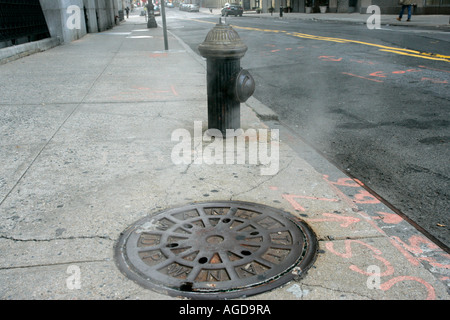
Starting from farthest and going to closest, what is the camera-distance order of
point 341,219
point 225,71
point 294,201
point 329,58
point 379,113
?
1. point 329,58
2. point 379,113
3. point 225,71
4. point 294,201
5. point 341,219

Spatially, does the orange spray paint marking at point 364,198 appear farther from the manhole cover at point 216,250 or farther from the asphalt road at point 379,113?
the manhole cover at point 216,250

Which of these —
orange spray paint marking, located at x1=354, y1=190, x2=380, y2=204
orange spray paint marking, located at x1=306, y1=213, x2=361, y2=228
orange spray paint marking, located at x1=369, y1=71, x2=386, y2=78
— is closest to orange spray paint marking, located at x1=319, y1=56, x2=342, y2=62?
orange spray paint marking, located at x1=369, y1=71, x2=386, y2=78

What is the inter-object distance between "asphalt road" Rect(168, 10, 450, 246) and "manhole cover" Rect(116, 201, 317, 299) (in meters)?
1.15

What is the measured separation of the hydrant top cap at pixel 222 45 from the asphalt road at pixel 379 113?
1437 mm

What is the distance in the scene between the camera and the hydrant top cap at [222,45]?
4.40 m

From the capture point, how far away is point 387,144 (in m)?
5.05

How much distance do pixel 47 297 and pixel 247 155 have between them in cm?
259

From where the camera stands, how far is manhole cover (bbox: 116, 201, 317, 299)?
7.86 ft

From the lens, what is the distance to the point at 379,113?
20.8ft

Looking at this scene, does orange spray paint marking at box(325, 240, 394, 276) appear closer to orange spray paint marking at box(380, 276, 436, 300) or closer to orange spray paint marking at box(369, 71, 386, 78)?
orange spray paint marking at box(380, 276, 436, 300)

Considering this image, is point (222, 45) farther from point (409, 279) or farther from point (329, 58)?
point (329, 58)

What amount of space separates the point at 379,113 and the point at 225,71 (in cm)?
300

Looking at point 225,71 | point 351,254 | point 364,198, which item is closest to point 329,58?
point 225,71

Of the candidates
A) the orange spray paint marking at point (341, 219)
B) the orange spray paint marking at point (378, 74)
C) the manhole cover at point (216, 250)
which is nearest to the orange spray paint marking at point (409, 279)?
the manhole cover at point (216, 250)
